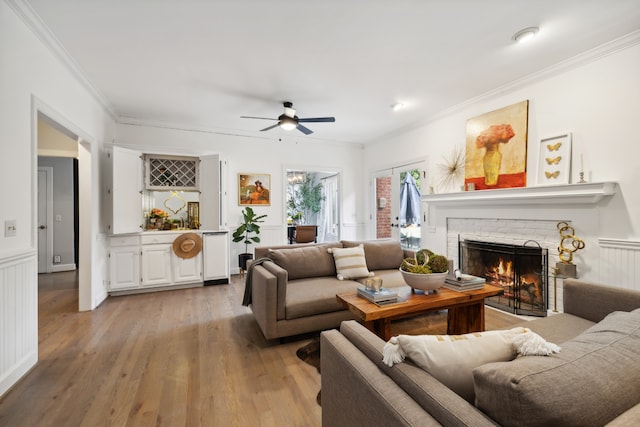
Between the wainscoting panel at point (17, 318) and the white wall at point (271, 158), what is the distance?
2.75 m

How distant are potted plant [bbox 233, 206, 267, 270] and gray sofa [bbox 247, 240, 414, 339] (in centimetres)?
202

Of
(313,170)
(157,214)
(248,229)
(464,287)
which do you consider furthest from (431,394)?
(313,170)

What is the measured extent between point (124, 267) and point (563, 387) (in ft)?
16.1

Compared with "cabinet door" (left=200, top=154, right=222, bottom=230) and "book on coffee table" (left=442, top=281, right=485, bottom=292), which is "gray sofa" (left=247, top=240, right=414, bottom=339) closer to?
"book on coffee table" (left=442, top=281, right=485, bottom=292)

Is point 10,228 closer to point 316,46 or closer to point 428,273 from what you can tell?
point 316,46

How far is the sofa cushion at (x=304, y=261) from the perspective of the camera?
10.5 ft

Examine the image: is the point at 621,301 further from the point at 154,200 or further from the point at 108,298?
the point at 154,200

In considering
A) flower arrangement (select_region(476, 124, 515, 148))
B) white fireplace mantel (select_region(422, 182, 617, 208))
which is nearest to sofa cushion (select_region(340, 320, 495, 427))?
white fireplace mantel (select_region(422, 182, 617, 208))

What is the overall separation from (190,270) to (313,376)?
315 centimetres

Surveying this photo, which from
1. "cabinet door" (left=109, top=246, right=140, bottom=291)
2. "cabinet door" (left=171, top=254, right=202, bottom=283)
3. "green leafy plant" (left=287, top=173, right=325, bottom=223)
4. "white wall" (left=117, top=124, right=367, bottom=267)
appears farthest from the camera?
"green leafy plant" (left=287, top=173, right=325, bottom=223)

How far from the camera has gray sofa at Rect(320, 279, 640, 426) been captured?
67 cm

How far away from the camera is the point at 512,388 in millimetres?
681

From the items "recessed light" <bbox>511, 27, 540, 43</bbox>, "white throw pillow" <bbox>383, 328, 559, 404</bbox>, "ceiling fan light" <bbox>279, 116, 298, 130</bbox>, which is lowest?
"white throw pillow" <bbox>383, 328, 559, 404</bbox>

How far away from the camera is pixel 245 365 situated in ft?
7.55
